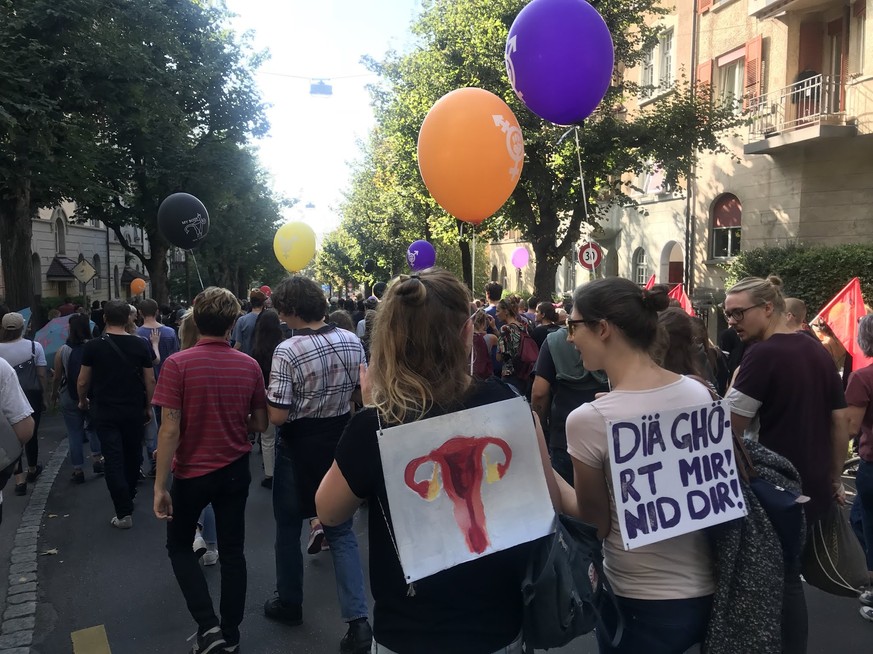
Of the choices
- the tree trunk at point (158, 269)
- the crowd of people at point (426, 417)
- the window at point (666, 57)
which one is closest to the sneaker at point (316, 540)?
the crowd of people at point (426, 417)

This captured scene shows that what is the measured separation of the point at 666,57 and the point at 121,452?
22.5m

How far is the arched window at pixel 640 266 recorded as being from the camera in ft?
81.0

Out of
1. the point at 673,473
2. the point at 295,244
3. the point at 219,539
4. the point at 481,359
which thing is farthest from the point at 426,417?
the point at 295,244

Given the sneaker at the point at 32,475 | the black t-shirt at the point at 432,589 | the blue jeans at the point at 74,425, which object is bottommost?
the sneaker at the point at 32,475

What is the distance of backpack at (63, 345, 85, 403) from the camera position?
681cm

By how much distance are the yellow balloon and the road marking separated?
→ 35.1ft

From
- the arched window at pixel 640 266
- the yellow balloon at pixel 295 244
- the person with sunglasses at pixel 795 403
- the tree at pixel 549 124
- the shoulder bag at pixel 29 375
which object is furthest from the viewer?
the arched window at pixel 640 266

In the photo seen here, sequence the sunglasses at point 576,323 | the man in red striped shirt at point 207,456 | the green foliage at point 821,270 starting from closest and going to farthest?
the sunglasses at point 576,323
the man in red striped shirt at point 207,456
the green foliage at point 821,270

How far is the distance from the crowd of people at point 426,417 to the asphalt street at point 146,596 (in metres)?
0.19

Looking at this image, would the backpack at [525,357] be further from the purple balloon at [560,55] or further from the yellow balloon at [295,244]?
the yellow balloon at [295,244]

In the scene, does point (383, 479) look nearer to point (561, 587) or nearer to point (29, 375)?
point (561, 587)

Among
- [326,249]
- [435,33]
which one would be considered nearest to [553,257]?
[435,33]

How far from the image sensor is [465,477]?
1836 mm

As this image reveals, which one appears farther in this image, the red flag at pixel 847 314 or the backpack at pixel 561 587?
the red flag at pixel 847 314
